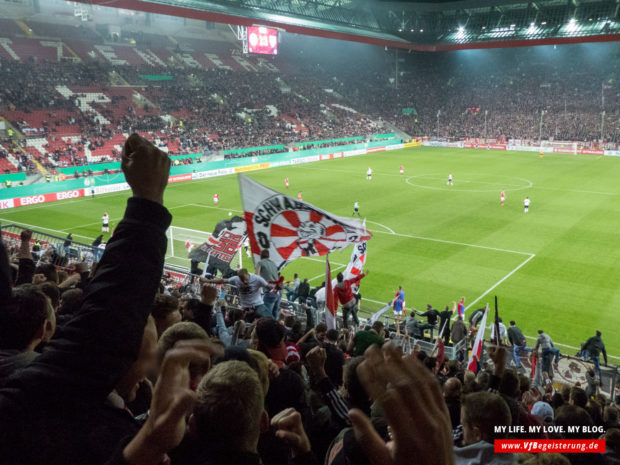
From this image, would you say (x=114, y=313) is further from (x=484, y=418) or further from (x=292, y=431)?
(x=484, y=418)

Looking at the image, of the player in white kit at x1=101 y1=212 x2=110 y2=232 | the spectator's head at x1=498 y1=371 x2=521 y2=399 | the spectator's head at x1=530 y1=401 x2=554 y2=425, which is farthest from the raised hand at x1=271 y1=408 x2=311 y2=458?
the player in white kit at x1=101 y1=212 x2=110 y2=232

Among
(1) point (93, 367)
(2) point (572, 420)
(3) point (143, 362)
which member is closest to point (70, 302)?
(3) point (143, 362)

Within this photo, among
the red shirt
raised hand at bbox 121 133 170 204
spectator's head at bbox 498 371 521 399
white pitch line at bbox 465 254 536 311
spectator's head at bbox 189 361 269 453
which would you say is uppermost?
raised hand at bbox 121 133 170 204

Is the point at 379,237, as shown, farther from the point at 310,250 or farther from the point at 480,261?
the point at 310,250

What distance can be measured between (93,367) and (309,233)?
25.4 feet

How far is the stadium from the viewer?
1.77 meters

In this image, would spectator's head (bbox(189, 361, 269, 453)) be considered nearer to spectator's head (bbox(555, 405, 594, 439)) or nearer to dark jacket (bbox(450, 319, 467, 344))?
spectator's head (bbox(555, 405, 594, 439))

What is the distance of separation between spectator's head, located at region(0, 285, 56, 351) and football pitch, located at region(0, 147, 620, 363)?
49.5 ft

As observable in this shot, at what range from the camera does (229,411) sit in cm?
205

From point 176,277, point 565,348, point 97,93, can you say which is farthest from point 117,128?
point 565,348

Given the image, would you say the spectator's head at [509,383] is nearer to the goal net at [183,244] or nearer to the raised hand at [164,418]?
the raised hand at [164,418]

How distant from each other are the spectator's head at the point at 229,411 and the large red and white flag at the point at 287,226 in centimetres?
647

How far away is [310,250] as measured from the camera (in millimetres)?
9602

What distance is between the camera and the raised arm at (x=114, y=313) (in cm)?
170
